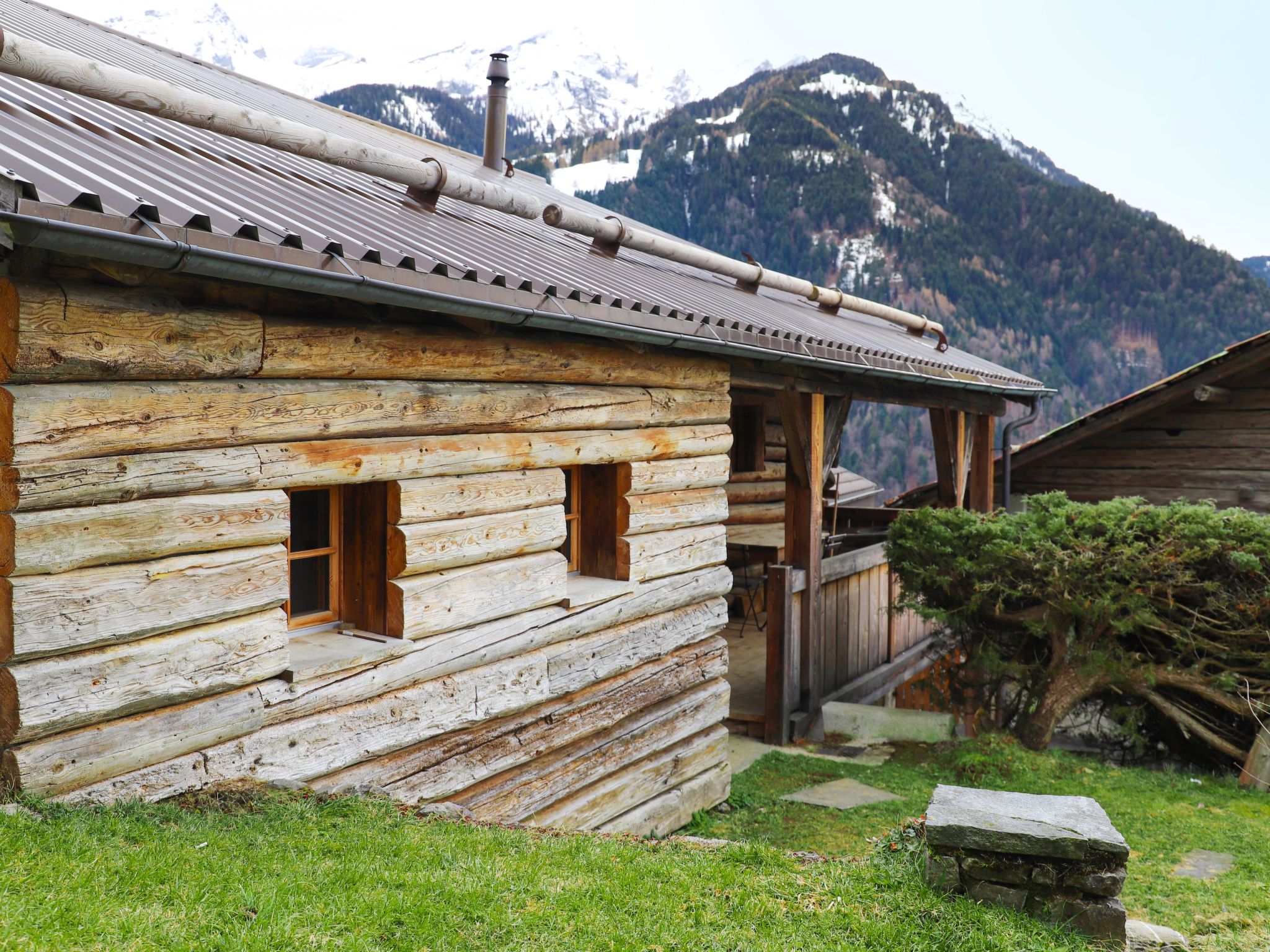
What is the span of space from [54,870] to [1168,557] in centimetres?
747

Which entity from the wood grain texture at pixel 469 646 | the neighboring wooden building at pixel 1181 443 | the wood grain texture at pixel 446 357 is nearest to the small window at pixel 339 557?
the wood grain texture at pixel 469 646

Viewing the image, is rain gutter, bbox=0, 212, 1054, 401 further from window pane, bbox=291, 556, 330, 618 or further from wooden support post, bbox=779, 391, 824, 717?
wooden support post, bbox=779, 391, 824, 717

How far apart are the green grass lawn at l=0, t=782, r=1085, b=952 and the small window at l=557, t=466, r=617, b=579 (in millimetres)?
2305

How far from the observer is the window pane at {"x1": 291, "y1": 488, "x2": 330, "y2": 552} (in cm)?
475

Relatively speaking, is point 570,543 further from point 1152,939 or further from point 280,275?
point 1152,939

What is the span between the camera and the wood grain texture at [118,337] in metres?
3.18

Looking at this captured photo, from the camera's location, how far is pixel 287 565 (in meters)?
4.15

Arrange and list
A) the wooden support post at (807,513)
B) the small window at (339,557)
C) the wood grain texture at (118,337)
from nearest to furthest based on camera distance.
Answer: the wood grain texture at (118,337)
the small window at (339,557)
the wooden support post at (807,513)

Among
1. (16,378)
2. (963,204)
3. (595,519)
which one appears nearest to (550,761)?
(595,519)

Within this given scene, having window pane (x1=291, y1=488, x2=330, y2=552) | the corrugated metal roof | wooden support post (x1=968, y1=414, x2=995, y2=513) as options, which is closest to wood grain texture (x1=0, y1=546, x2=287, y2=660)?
window pane (x1=291, y1=488, x2=330, y2=552)

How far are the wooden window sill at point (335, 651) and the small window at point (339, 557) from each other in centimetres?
9

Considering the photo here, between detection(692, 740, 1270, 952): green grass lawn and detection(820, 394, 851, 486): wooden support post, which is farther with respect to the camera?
detection(820, 394, 851, 486): wooden support post

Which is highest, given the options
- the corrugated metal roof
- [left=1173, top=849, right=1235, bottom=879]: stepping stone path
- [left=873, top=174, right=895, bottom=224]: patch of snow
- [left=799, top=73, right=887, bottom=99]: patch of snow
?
[left=799, top=73, right=887, bottom=99]: patch of snow

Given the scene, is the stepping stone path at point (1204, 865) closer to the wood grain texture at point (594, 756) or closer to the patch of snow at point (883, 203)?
the wood grain texture at point (594, 756)
